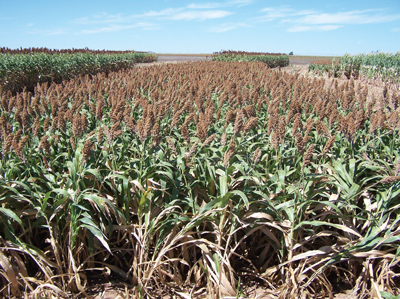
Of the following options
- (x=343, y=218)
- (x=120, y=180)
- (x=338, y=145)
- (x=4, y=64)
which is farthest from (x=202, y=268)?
(x=4, y=64)

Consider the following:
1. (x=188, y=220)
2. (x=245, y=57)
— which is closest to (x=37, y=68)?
(x=188, y=220)

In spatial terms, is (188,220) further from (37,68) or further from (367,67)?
(367,67)

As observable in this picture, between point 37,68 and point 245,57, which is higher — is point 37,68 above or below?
below

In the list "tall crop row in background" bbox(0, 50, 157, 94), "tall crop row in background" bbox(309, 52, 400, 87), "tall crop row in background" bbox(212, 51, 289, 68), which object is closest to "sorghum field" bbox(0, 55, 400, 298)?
"tall crop row in background" bbox(0, 50, 157, 94)

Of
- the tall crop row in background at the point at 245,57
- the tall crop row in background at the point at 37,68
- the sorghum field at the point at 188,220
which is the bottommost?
the sorghum field at the point at 188,220

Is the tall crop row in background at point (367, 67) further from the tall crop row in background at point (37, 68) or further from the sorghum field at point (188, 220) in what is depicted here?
the sorghum field at point (188, 220)

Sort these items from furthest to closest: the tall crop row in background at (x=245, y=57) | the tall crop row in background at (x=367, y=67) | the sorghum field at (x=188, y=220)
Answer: the tall crop row in background at (x=245, y=57), the tall crop row in background at (x=367, y=67), the sorghum field at (x=188, y=220)

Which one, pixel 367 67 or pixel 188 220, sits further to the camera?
pixel 367 67

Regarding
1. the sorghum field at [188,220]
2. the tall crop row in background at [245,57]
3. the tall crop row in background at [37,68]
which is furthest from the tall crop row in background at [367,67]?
the sorghum field at [188,220]

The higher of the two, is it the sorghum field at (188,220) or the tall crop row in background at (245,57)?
the tall crop row in background at (245,57)

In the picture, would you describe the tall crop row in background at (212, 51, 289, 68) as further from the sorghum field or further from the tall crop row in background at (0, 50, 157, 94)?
the sorghum field

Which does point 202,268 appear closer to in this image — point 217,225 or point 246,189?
point 217,225

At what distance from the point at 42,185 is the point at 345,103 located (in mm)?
3674

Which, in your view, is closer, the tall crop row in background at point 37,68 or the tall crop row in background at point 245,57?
the tall crop row in background at point 37,68
